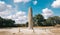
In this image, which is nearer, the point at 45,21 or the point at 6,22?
the point at 6,22

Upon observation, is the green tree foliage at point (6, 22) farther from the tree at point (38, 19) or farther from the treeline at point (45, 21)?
the tree at point (38, 19)

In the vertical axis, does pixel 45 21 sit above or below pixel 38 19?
below

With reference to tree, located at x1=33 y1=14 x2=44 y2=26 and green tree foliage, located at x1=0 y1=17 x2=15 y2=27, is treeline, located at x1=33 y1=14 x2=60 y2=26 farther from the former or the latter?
green tree foliage, located at x1=0 y1=17 x2=15 y2=27

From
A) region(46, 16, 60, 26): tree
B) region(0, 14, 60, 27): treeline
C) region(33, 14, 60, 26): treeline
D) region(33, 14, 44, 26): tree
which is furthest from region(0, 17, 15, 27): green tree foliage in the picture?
region(46, 16, 60, 26): tree

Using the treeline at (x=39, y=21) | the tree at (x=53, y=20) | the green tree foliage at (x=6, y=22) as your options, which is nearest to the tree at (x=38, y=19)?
the treeline at (x=39, y=21)

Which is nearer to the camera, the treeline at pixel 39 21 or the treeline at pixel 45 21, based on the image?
the treeline at pixel 39 21

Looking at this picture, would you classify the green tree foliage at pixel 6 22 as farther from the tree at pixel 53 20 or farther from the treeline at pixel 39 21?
the tree at pixel 53 20

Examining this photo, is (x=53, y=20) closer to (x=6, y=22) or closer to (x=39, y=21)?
(x=39, y=21)

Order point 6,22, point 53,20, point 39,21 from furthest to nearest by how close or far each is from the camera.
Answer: point 53,20 < point 39,21 < point 6,22

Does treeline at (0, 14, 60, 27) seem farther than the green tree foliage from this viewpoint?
Yes

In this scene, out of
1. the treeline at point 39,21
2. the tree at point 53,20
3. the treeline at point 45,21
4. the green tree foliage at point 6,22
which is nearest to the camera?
the green tree foliage at point 6,22

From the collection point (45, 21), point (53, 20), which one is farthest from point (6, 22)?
point (53, 20)

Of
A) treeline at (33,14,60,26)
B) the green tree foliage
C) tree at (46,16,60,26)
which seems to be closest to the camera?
the green tree foliage

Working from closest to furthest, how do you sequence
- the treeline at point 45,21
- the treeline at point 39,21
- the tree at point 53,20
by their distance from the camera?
the treeline at point 39,21 < the treeline at point 45,21 < the tree at point 53,20
